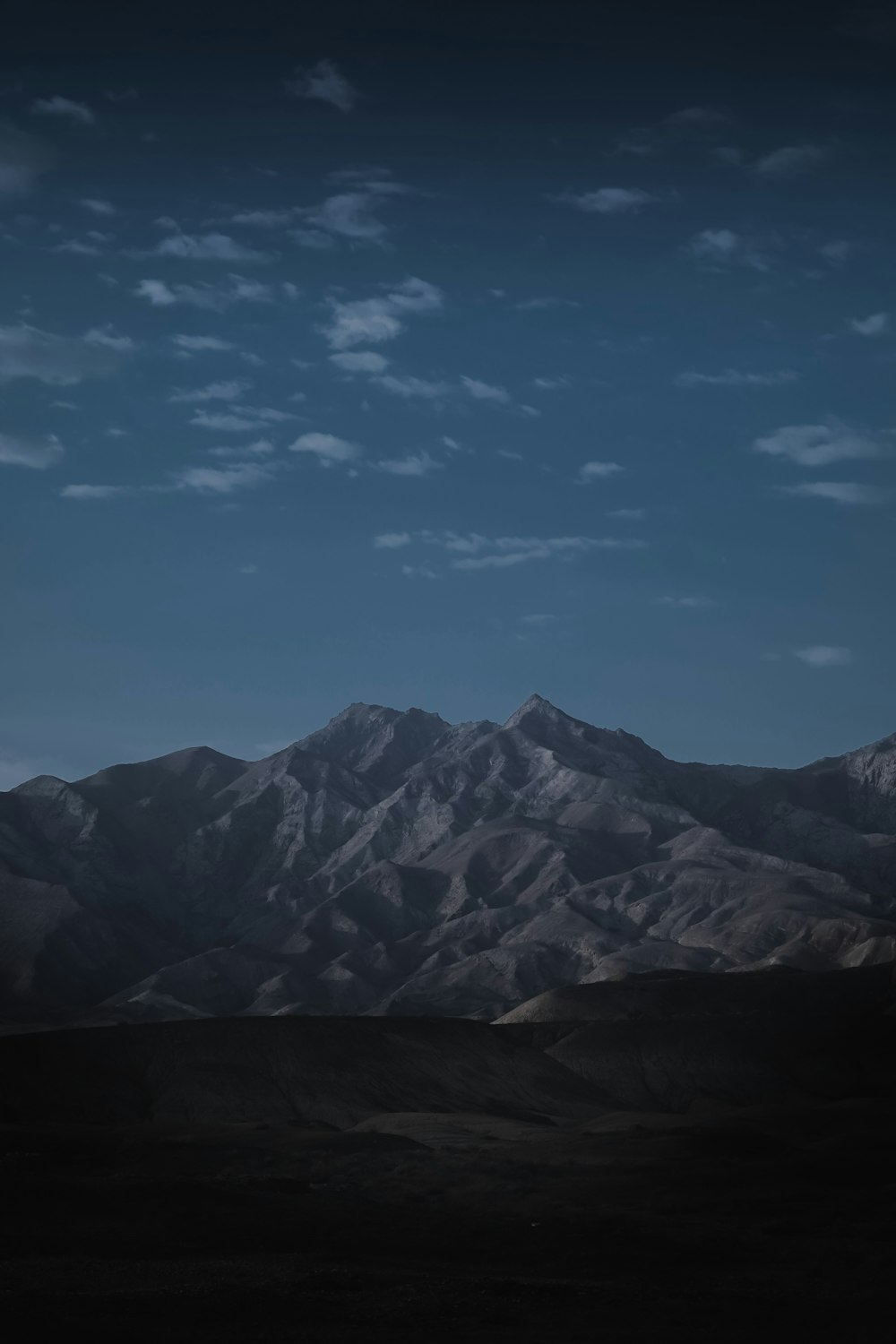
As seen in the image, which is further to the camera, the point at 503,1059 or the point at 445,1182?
the point at 503,1059

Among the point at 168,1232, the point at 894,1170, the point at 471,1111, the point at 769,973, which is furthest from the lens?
the point at 769,973

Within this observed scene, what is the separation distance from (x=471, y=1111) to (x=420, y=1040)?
15339 millimetres

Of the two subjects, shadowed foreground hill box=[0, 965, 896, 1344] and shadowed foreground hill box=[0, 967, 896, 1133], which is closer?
shadowed foreground hill box=[0, 965, 896, 1344]

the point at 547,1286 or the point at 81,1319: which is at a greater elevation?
the point at 81,1319

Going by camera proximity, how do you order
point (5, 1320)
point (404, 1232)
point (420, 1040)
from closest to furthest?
point (5, 1320), point (404, 1232), point (420, 1040)

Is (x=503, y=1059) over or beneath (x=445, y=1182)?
beneath

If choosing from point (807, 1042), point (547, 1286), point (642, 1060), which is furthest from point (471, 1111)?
point (547, 1286)

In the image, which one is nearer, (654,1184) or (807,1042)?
(654,1184)

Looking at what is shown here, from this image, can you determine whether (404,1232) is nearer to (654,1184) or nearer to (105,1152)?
(654,1184)

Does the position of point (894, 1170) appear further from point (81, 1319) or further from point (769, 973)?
point (769, 973)

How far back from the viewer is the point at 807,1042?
467 feet

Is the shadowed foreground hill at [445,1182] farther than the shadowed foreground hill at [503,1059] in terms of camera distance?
No

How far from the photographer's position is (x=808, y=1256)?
50.0 metres

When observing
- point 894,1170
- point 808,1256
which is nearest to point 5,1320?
point 808,1256
